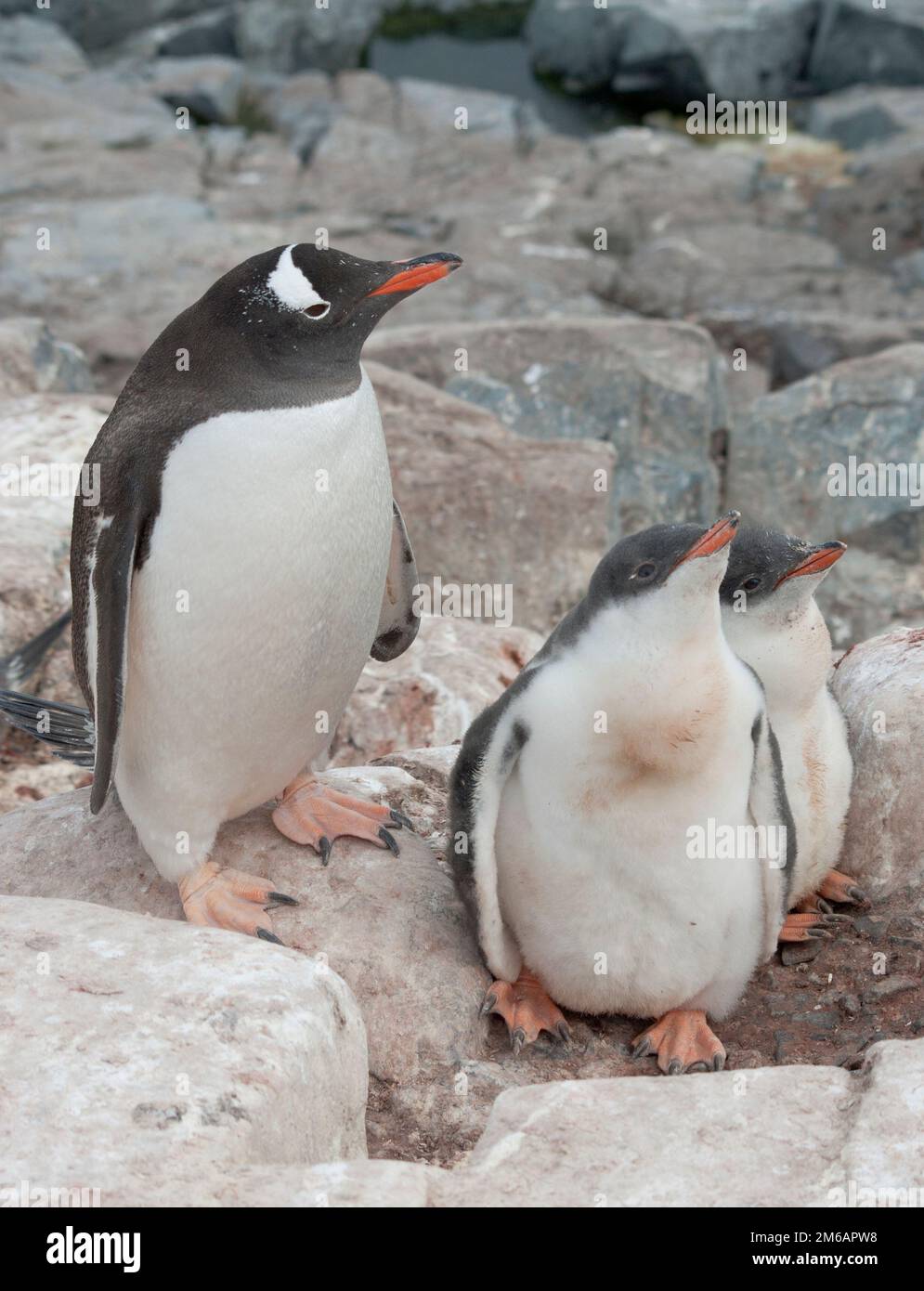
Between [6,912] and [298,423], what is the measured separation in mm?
1174

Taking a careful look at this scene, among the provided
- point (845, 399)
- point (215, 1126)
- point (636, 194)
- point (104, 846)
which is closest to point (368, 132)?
point (636, 194)

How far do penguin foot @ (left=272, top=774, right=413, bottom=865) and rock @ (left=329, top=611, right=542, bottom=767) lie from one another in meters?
1.12

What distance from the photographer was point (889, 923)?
3637mm

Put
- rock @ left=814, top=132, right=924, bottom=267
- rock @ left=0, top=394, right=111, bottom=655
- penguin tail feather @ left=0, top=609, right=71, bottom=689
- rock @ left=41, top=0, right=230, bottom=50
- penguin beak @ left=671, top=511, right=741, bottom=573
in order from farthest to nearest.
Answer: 1. rock @ left=41, top=0, right=230, bottom=50
2. rock @ left=814, top=132, right=924, bottom=267
3. rock @ left=0, top=394, right=111, bottom=655
4. penguin tail feather @ left=0, top=609, right=71, bottom=689
5. penguin beak @ left=671, top=511, right=741, bottom=573

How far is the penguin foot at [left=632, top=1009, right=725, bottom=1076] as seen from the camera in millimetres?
3195

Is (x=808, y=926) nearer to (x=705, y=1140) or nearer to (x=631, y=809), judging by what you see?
(x=631, y=809)

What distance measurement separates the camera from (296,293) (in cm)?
319

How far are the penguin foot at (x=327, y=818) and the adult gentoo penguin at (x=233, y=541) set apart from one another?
0.81 feet

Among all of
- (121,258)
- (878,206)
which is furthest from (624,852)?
(878,206)

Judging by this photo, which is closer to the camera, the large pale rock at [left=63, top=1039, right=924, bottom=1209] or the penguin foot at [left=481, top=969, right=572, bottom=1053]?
the large pale rock at [left=63, top=1039, right=924, bottom=1209]

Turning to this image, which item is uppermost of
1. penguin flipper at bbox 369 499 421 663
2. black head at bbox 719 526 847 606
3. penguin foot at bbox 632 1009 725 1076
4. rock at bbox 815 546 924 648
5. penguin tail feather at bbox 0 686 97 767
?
black head at bbox 719 526 847 606

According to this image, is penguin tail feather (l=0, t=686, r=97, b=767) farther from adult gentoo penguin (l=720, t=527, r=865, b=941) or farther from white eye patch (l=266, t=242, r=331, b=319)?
adult gentoo penguin (l=720, t=527, r=865, b=941)

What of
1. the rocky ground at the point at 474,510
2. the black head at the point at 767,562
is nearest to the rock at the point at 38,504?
the rocky ground at the point at 474,510

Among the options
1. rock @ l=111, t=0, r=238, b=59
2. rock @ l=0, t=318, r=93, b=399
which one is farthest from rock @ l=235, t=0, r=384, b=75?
rock @ l=0, t=318, r=93, b=399
